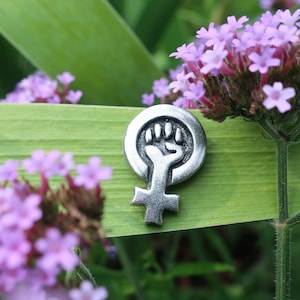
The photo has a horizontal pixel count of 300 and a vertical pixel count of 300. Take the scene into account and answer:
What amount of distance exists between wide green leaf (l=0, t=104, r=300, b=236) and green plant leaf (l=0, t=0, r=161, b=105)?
36cm

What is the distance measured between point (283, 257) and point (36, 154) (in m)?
0.51

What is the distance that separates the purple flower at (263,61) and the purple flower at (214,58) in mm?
49

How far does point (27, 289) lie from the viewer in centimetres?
75

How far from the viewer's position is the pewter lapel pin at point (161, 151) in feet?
3.51

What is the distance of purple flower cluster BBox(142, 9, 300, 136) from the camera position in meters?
1.01

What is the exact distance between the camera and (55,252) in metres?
0.73

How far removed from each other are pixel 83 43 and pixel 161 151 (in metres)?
0.50

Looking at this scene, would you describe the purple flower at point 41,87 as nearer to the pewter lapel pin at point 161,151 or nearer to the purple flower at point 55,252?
the pewter lapel pin at point 161,151

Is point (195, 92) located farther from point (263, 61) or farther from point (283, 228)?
point (283, 228)

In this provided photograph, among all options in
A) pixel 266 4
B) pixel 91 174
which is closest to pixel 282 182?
pixel 91 174

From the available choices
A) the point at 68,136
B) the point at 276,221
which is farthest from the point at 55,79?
the point at 276,221

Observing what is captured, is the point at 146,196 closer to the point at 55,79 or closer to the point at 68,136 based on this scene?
the point at 68,136

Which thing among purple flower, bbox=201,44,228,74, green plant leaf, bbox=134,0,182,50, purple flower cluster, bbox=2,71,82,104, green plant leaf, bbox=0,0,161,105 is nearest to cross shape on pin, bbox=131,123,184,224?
purple flower, bbox=201,44,228,74

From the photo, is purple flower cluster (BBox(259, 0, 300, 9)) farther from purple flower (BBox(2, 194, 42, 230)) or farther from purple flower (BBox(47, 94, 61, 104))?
purple flower (BBox(2, 194, 42, 230))
